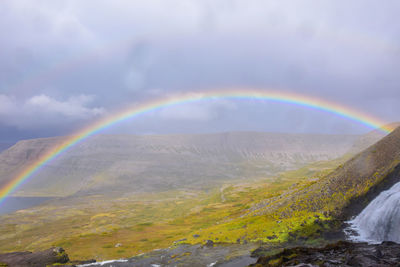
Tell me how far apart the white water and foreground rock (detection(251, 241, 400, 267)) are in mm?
3433

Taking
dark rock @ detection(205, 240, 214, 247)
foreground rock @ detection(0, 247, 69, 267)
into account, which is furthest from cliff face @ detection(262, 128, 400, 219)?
foreground rock @ detection(0, 247, 69, 267)

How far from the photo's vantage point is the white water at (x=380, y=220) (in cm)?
4378

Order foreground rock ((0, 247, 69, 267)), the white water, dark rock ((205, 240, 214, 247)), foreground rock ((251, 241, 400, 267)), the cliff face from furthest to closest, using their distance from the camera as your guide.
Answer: dark rock ((205, 240, 214, 247)) < foreground rock ((0, 247, 69, 267)) < the cliff face < the white water < foreground rock ((251, 241, 400, 267))

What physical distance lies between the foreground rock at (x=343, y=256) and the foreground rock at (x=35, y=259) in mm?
49232

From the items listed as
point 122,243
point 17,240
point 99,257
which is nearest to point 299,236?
point 99,257

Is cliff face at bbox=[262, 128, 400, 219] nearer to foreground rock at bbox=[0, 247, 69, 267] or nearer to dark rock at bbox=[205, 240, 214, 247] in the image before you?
dark rock at bbox=[205, 240, 214, 247]

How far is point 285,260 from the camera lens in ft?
130

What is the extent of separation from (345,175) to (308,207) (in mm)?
12608

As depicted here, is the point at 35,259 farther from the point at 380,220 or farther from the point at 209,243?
the point at 380,220

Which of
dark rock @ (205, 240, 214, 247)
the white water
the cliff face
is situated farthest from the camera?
dark rock @ (205, 240, 214, 247)

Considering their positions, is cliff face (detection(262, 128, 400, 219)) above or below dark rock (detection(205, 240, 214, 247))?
above

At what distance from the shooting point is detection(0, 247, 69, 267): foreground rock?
2406 inches

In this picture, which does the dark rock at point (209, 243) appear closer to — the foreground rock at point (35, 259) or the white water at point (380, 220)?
the white water at point (380, 220)

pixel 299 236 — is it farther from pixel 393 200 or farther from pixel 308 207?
pixel 393 200
